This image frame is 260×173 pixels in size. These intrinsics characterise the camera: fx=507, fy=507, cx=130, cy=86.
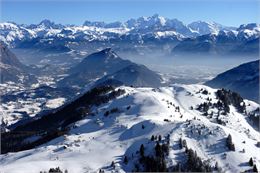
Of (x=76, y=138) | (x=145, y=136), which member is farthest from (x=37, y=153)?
(x=145, y=136)

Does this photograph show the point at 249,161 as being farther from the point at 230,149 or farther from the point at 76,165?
the point at 76,165

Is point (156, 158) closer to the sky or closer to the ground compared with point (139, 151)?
closer to the ground

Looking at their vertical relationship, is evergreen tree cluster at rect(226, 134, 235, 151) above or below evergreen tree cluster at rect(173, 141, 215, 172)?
above

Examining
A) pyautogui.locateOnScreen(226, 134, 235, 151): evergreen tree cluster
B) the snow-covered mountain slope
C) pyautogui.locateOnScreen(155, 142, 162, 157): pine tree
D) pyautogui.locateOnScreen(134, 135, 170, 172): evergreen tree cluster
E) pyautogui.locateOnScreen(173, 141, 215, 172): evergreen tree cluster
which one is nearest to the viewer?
pyautogui.locateOnScreen(173, 141, 215, 172): evergreen tree cluster

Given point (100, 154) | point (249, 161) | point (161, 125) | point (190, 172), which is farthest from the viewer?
point (161, 125)

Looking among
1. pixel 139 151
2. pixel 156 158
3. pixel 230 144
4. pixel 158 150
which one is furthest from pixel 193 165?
pixel 230 144

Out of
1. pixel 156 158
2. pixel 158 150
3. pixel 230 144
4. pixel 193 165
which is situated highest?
pixel 230 144

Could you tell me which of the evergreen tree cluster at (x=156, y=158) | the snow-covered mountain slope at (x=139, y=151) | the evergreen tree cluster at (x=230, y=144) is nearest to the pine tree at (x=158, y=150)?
the evergreen tree cluster at (x=156, y=158)

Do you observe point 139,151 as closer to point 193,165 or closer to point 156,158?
point 156,158

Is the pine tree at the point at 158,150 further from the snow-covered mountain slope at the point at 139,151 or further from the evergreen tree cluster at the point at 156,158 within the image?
the snow-covered mountain slope at the point at 139,151

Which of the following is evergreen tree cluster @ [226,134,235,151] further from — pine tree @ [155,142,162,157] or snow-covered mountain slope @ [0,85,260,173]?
pine tree @ [155,142,162,157]

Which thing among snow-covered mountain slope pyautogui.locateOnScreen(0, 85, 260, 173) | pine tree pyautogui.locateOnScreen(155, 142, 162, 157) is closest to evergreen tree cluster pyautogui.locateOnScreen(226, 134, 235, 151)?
snow-covered mountain slope pyautogui.locateOnScreen(0, 85, 260, 173)
